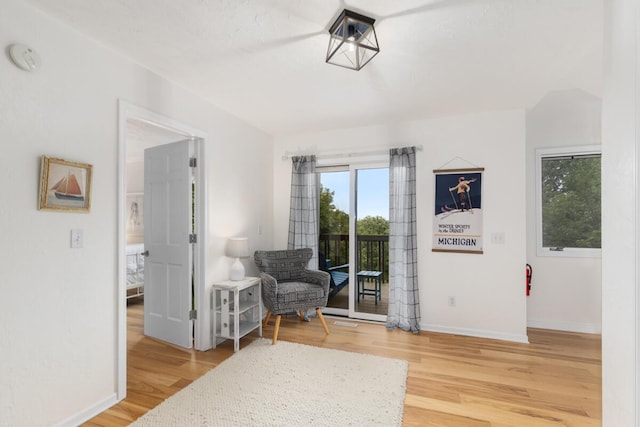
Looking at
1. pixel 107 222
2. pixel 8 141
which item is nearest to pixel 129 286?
pixel 107 222

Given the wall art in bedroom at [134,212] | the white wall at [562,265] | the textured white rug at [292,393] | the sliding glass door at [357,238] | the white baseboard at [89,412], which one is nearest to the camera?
the white baseboard at [89,412]

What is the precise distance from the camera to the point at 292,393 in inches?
88.5

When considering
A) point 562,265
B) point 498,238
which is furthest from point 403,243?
point 562,265

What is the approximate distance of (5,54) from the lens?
1.58 meters

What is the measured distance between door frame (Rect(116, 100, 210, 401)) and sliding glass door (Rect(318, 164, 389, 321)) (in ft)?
5.49

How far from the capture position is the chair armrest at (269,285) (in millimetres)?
3153

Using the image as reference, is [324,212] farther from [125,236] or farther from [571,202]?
[571,202]

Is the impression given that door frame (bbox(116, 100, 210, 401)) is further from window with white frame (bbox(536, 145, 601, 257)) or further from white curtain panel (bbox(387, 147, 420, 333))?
window with white frame (bbox(536, 145, 601, 257))

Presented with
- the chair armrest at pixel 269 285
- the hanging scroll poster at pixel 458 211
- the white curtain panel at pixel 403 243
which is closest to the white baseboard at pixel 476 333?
the white curtain panel at pixel 403 243

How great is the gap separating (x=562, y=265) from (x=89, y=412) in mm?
4667

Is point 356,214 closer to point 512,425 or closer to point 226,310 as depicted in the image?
point 226,310

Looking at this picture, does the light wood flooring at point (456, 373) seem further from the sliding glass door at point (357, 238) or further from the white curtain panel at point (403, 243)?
the sliding glass door at point (357, 238)

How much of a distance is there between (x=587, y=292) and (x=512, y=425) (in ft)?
7.86

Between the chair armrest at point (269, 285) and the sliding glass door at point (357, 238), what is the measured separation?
104 cm
